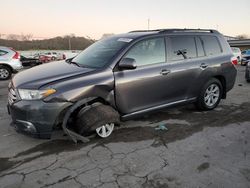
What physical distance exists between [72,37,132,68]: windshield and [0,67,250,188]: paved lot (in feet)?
4.31

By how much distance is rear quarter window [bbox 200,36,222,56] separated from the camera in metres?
5.13

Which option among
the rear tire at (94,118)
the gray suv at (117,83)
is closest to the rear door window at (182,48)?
the gray suv at (117,83)

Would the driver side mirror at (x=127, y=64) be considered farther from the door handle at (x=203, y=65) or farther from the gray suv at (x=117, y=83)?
the door handle at (x=203, y=65)

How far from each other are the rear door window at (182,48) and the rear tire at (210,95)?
2.72ft

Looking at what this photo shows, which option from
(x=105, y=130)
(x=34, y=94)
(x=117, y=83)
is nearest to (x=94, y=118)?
(x=105, y=130)

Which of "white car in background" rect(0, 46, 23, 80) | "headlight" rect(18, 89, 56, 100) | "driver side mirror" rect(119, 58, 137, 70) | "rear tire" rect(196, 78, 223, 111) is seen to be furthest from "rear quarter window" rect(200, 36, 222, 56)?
"white car in background" rect(0, 46, 23, 80)

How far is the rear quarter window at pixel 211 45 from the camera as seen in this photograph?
513 centimetres

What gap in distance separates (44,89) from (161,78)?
2110 mm

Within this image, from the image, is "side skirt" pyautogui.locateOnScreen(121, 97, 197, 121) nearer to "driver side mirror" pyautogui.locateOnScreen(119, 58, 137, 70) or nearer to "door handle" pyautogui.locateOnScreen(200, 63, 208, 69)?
"door handle" pyautogui.locateOnScreen(200, 63, 208, 69)

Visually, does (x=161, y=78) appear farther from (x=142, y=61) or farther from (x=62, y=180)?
(x=62, y=180)

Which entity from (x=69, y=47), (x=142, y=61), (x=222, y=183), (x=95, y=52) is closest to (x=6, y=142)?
(x=95, y=52)

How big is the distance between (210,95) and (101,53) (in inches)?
111

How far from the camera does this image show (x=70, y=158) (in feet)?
10.8

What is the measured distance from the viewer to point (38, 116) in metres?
3.28
